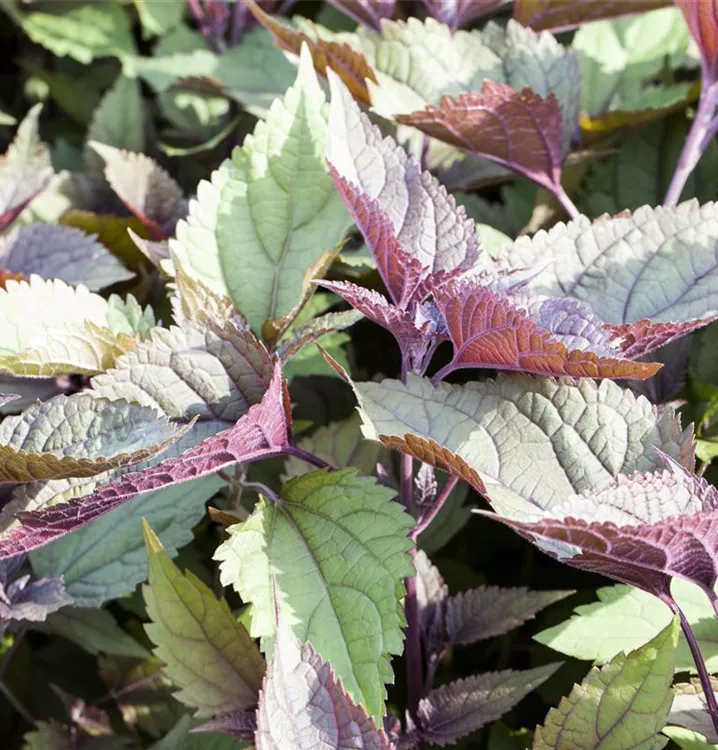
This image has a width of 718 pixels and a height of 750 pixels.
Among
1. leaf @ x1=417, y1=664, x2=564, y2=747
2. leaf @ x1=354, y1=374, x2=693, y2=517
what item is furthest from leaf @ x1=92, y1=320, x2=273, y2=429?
leaf @ x1=417, y1=664, x2=564, y2=747

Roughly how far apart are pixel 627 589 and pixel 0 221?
83 centimetres

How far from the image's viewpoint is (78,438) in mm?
723

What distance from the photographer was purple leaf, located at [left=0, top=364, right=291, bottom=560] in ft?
2.22

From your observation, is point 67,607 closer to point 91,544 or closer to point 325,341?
point 91,544

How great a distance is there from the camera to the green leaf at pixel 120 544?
91 centimetres

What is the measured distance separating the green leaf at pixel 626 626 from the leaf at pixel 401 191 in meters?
0.34

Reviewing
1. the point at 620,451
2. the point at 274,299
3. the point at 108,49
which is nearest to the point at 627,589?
the point at 620,451

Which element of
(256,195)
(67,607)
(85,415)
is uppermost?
(256,195)

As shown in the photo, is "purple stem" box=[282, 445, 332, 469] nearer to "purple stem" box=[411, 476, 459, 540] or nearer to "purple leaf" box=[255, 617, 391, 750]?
"purple stem" box=[411, 476, 459, 540]

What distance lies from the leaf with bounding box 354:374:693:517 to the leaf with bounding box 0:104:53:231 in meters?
0.61

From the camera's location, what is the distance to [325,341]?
3.24 ft

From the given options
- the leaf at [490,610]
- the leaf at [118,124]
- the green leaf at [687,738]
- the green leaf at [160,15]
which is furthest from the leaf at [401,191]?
the green leaf at [160,15]

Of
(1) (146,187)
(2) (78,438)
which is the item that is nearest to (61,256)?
(1) (146,187)

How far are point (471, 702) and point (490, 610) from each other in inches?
4.3
